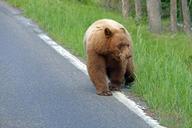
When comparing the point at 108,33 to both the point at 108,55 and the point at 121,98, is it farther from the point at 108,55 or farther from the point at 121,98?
the point at 121,98

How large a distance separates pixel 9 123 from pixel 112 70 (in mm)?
1850

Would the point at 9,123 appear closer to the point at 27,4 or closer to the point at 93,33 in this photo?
the point at 93,33

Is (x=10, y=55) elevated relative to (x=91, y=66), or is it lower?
lower

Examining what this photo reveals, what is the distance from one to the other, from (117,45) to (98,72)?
1.58ft

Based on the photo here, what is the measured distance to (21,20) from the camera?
1452 centimetres

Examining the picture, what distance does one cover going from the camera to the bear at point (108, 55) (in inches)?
279

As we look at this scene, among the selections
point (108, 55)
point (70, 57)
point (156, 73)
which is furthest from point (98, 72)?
point (70, 57)

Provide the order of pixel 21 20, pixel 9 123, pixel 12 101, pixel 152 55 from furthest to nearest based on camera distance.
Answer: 1. pixel 21 20
2. pixel 152 55
3. pixel 12 101
4. pixel 9 123

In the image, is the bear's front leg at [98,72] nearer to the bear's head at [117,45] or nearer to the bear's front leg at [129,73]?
the bear's head at [117,45]

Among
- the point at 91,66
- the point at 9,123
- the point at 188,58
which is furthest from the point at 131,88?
the point at 188,58

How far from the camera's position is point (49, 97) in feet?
24.2

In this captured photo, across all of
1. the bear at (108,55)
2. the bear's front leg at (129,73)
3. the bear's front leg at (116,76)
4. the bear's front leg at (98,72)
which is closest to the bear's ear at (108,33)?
the bear at (108,55)

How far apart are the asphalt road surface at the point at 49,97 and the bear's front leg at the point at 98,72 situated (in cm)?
12

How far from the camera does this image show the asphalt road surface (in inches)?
247
